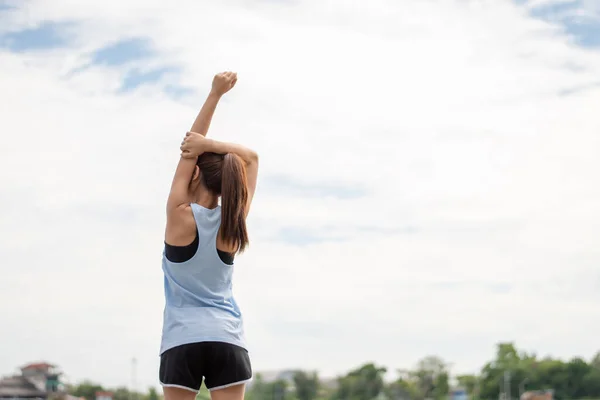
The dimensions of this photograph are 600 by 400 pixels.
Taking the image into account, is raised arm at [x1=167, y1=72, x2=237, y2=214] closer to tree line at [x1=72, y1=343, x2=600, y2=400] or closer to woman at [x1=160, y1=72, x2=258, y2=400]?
woman at [x1=160, y1=72, x2=258, y2=400]

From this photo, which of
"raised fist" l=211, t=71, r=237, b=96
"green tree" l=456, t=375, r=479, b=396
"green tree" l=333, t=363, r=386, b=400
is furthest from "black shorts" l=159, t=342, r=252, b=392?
"green tree" l=456, t=375, r=479, b=396

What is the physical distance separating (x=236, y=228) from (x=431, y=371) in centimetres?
9474

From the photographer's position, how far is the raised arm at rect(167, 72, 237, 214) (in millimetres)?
2998

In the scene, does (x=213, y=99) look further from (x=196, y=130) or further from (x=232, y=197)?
(x=232, y=197)

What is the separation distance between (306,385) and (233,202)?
309 feet

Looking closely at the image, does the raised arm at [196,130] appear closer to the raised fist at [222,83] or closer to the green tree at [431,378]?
the raised fist at [222,83]

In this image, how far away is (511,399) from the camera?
3595 inches

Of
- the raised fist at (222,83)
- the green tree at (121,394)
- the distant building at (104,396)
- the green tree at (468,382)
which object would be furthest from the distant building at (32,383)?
the raised fist at (222,83)

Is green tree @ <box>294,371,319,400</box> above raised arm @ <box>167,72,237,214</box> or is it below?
above

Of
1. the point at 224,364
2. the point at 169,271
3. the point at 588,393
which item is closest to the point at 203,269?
the point at 169,271

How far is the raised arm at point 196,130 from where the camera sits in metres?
3.00

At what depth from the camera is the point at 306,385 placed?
95.2 m

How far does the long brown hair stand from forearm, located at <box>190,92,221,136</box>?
0.19m

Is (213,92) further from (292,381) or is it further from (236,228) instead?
(292,381)
